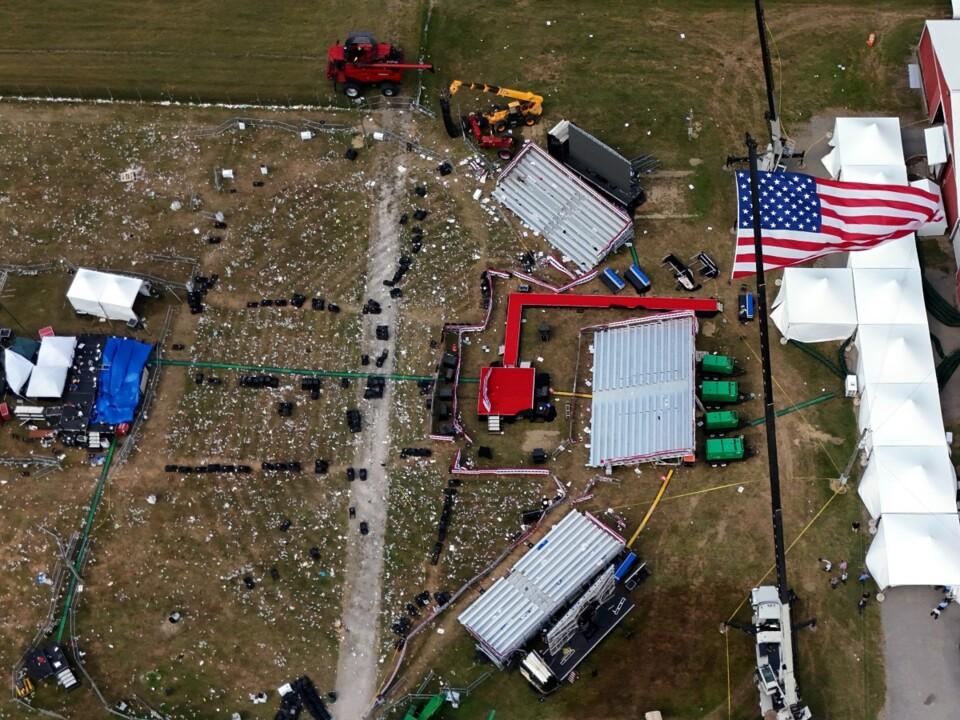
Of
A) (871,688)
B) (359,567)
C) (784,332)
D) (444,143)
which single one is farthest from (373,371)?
(871,688)

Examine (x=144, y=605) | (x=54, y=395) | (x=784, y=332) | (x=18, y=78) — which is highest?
(x=18, y=78)

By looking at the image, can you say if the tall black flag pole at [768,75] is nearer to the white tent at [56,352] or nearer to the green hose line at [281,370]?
the green hose line at [281,370]

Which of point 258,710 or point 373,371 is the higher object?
point 373,371

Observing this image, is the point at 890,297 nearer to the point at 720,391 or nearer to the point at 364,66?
the point at 720,391

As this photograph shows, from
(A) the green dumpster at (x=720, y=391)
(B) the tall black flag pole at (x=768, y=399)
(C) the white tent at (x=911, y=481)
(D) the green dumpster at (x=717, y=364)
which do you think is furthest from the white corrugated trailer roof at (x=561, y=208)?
(C) the white tent at (x=911, y=481)

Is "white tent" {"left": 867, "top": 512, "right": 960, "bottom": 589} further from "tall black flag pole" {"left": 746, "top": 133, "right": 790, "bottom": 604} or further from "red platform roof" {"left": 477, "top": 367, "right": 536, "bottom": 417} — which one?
"red platform roof" {"left": 477, "top": 367, "right": 536, "bottom": 417}

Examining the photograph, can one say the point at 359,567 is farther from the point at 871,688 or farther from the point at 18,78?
the point at 18,78

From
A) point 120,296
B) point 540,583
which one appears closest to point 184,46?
point 120,296
